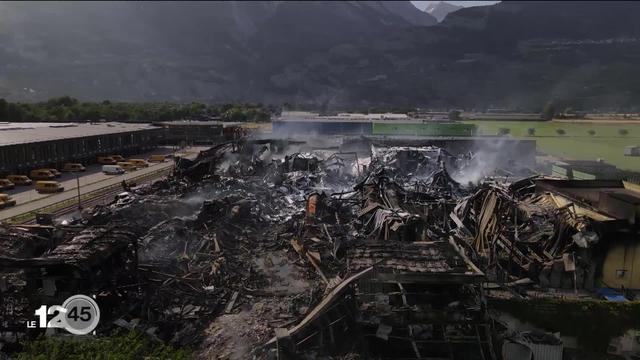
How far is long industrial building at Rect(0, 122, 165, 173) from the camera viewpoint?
32219 millimetres

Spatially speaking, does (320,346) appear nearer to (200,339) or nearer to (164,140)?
(200,339)

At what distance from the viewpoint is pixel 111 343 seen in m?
6.60

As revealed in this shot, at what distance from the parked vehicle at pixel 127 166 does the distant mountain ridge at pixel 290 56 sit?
300ft

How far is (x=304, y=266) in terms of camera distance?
47.7 feet

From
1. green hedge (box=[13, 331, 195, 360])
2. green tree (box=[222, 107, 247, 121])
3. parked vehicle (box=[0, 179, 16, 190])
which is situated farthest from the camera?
green tree (box=[222, 107, 247, 121])

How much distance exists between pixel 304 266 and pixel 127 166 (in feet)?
91.2

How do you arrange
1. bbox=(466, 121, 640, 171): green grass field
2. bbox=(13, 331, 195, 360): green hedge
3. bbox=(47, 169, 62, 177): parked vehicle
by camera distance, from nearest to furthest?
bbox=(13, 331, 195, 360): green hedge < bbox=(47, 169, 62, 177): parked vehicle < bbox=(466, 121, 640, 171): green grass field

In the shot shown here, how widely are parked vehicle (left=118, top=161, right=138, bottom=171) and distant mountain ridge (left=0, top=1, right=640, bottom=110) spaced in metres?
91.5

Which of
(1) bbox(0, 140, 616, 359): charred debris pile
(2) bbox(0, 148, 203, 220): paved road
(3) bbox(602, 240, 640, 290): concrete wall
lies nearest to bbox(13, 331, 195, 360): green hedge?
(1) bbox(0, 140, 616, 359): charred debris pile

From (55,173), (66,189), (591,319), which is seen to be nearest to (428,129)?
(66,189)

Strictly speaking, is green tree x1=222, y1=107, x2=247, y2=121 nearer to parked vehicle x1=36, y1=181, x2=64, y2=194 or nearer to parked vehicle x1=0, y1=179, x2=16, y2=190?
parked vehicle x1=0, y1=179, x2=16, y2=190

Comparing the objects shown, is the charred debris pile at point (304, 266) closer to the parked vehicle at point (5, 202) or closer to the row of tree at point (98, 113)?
the parked vehicle at point (5, 202)

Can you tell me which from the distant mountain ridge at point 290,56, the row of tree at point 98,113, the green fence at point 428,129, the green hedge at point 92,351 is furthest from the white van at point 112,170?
the distant mountain ridge at point 290,56

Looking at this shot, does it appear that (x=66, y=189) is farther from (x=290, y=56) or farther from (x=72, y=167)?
(x=290, y=56)
